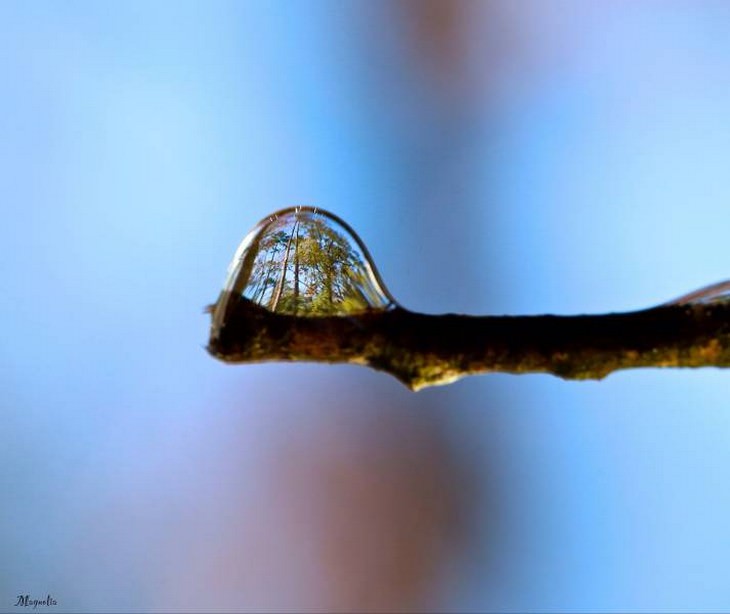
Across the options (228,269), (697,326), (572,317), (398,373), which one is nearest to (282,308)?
(228,269)

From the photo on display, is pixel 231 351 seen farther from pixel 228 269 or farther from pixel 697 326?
pixel 697 326

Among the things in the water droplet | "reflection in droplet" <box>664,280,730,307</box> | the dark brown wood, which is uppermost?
the water droplet

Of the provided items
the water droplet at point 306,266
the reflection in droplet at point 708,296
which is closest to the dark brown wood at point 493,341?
the reflection in droplet at point 708,296

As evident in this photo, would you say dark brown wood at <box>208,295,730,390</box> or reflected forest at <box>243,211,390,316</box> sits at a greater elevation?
reflected forest at <box>243,211,390,316</box>

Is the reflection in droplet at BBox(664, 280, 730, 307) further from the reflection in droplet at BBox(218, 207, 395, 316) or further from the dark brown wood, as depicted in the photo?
the reflection in droplet at BBox(218, 207, 395, 316)

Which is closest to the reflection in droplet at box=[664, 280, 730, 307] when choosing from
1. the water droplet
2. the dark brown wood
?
the dark brown wood

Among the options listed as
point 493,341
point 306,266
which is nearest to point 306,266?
point 306,266

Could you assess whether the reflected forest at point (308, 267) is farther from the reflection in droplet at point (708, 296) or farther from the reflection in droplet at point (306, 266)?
the reflection in droplet at point (708, 296)
